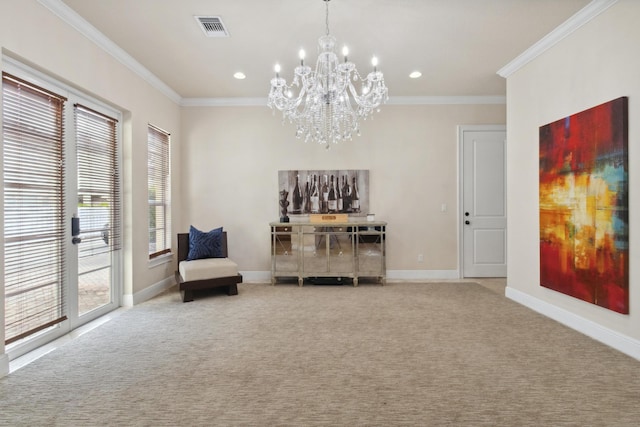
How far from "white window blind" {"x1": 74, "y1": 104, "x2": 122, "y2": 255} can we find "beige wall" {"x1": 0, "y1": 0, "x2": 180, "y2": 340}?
146mm

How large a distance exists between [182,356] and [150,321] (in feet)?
3.52

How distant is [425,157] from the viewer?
5.44 metres

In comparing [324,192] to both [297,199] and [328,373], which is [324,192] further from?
[328,373]

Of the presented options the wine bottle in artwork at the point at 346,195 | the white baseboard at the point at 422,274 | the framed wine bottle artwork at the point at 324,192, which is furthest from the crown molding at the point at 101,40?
the white baseboard at the point at 422,274

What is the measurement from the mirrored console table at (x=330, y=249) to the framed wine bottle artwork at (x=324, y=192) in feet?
1.56

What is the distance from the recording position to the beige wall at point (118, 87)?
2.56 m

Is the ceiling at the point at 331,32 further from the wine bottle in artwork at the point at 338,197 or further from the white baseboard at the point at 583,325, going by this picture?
the white baseboard at the point at 583,325

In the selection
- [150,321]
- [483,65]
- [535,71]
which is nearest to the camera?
[150,321]

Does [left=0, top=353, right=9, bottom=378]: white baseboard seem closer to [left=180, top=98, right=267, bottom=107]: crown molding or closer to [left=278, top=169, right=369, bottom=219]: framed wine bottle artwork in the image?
[left=278, top=169, right=369, bottom=219]: framed wine bottle artwork

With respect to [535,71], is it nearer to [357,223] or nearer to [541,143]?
[541,143]

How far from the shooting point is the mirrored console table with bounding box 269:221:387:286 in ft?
16.4

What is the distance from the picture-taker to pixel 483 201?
5402 mm

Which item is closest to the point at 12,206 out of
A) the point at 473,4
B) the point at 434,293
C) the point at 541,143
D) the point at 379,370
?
the point at 379,370

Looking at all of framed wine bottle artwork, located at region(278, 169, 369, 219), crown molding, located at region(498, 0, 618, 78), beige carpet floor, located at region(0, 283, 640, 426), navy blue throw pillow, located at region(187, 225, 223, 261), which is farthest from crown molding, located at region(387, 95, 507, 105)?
navy blue throw pillow, located at region(187, 225, 223, 261)
